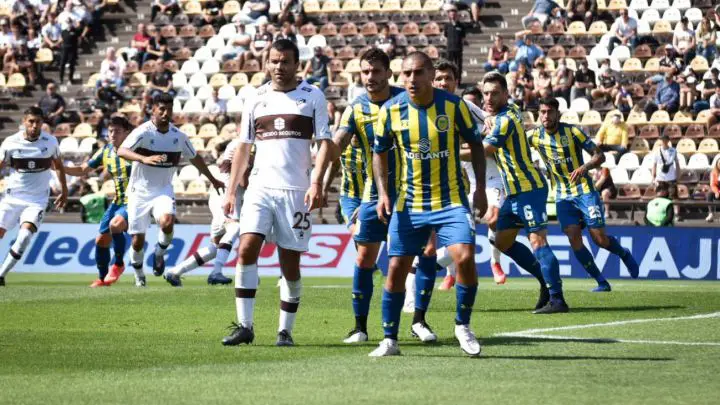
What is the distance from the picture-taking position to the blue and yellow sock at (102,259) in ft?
67.6

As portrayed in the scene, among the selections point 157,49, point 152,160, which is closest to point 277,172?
point 152,160

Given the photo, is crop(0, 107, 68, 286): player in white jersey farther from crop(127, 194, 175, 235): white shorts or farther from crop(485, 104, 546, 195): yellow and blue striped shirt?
crop(485, 104, 546, 195): yellow and blue striped shirt

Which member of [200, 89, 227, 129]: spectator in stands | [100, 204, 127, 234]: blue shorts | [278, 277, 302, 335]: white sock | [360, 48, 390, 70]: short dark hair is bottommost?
[100, 204, 127, 234]: blue shorts

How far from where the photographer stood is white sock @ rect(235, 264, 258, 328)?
10922mm

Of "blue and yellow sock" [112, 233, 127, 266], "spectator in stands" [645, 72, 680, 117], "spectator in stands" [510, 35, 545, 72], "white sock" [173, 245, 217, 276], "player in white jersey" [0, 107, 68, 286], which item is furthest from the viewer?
"spectator in stands" [510, 35, 545, 72]

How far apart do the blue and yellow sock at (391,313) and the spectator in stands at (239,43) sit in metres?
25.1

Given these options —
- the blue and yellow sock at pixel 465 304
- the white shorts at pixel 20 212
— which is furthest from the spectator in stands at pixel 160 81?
the blue and yellow sock at pixel 465 304

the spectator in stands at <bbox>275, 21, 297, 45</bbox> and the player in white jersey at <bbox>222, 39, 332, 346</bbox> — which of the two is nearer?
the player in white jersey at <bbox>222, 39, 332, 346</bbox>

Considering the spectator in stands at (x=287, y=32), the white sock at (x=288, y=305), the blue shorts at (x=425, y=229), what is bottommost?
the white sock at (x=288, y=305)

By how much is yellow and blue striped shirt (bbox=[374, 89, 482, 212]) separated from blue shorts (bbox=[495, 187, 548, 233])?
476 cm

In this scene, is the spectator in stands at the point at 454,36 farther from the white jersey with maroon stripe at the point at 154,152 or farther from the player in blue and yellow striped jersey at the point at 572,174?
the player in blue and yellow striped jersey at the point at 572,174

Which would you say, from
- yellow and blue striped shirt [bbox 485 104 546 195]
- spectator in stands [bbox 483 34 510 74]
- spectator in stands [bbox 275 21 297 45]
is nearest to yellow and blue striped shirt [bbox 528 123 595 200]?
yellow and blue striped shirt [bbox 485 104 546 195]

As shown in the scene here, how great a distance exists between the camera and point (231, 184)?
10852 millimetres

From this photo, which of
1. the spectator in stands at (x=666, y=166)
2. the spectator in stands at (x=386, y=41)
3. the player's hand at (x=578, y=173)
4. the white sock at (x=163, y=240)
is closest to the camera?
the player's hand at (x=578, y=173)
